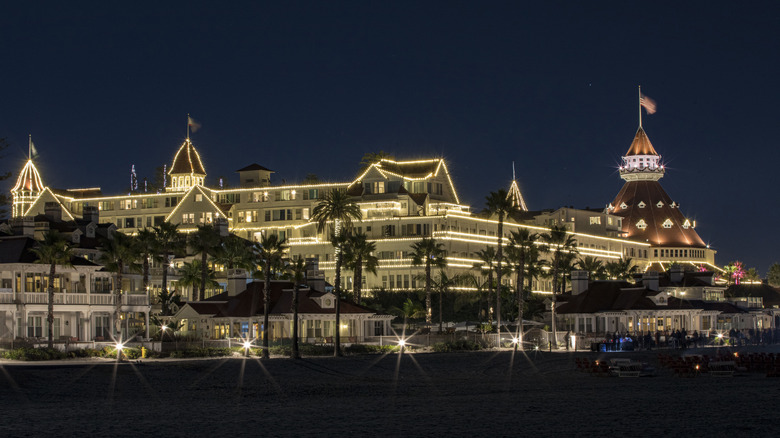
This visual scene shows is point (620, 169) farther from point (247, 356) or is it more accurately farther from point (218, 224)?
point (247, 356)

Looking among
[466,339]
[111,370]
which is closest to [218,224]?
[466,339]

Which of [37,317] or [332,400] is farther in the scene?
[37,317]

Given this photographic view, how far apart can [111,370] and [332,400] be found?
13334 millimetres

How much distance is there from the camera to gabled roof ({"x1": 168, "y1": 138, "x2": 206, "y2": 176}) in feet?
485

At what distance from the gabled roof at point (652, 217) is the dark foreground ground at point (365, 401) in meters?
113

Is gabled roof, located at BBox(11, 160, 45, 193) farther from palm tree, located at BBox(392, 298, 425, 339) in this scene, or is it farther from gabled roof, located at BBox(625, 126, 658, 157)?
gabled roof, located at BBox(625, 126, 658, 157)

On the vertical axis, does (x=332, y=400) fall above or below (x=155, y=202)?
below

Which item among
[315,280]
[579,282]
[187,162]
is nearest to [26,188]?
[187,162]

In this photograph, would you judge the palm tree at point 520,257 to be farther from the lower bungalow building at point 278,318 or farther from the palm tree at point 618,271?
the palm tree at point 618,271

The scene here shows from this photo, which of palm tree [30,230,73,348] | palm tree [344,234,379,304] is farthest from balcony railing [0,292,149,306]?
palm tree [344,234,379,304]

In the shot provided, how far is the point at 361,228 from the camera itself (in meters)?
121

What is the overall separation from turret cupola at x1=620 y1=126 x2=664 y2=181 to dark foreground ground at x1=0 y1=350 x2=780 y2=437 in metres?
130

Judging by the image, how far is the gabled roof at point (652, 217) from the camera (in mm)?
170625

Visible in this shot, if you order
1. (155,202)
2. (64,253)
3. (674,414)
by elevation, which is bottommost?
(674,414)
